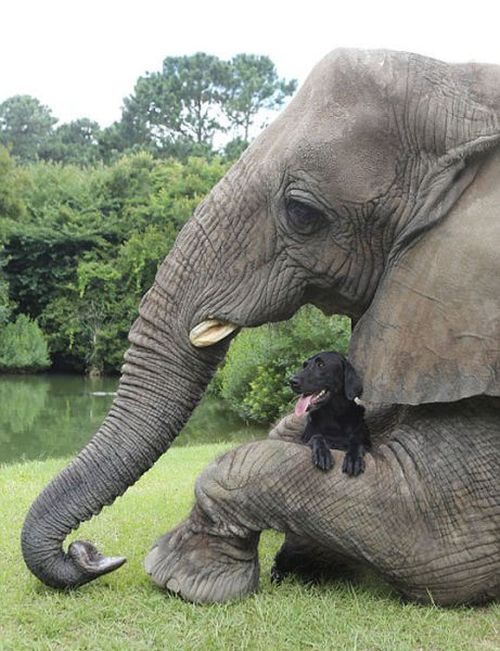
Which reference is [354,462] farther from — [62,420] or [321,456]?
[62,420]

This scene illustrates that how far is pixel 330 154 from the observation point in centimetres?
375

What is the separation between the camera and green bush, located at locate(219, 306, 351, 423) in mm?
15453

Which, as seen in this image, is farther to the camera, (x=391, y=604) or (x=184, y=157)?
(x=184, y=157)

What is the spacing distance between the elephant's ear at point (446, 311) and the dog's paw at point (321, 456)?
0.28m

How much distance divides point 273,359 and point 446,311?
14.1 meters

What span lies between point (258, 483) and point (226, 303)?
794 millimetres

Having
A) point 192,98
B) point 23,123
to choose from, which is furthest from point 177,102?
point 23,123

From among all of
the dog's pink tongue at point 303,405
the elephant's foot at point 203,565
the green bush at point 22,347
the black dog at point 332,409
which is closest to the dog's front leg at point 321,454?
the black dog at point 332,409

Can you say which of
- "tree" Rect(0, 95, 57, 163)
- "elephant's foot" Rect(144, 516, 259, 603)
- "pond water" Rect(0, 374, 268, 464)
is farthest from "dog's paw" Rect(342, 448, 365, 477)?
"tree" Rect(0, 95, 57, 163)

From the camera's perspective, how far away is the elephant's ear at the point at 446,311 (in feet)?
11.8

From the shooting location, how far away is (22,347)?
113 ft

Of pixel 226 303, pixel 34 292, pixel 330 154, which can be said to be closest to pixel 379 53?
pixel 330 154

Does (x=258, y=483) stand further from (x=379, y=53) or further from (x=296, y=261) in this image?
(x=379, y=53)

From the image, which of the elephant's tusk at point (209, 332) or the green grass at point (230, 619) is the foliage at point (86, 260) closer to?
the elephant's tusk at point (209, 332)
